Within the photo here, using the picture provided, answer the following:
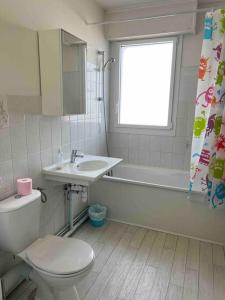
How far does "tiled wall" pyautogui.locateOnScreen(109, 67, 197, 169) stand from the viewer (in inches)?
111

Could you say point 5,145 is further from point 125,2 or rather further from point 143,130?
point 125,2

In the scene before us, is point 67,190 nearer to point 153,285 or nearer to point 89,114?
→ point 89,114

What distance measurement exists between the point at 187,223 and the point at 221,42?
1.79 m

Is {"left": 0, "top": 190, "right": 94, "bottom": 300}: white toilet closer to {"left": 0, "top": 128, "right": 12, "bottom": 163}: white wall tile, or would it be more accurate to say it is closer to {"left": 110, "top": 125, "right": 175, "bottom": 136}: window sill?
{"left": 0, "top": 128, "right": 12, "bottom": 163}: white wall tile

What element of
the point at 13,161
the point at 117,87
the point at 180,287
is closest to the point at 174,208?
the point at 180,287

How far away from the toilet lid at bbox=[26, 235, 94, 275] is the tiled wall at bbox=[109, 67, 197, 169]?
1.89 metres

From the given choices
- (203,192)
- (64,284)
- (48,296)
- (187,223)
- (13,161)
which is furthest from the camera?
(187,223)

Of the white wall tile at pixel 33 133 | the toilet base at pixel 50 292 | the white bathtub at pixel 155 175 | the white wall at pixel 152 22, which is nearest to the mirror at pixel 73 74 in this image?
the white wall tile at pixel 33 133

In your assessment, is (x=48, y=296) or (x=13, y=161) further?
(x=13, y=161)

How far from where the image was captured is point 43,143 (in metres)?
1.92

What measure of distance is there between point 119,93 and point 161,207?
1729mm

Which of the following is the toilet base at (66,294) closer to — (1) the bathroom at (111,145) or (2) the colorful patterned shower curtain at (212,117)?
(1) the bathroom at (111,145)

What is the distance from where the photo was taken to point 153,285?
1.74m

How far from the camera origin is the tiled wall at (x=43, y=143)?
159cm
